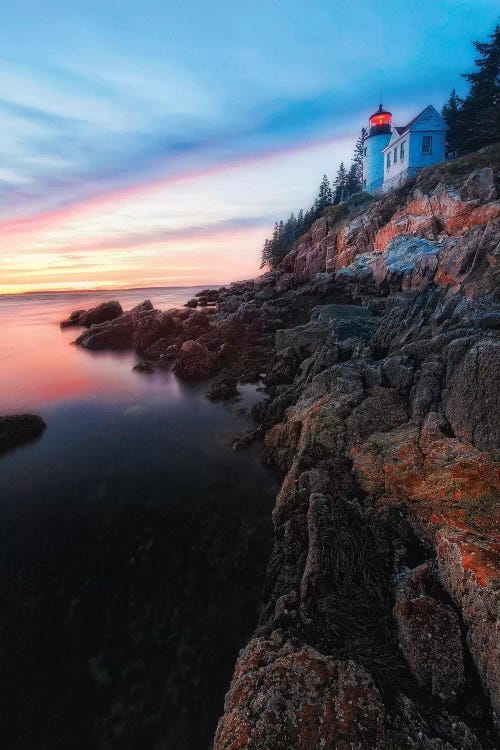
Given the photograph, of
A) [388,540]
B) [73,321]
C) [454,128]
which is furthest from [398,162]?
[388,540]

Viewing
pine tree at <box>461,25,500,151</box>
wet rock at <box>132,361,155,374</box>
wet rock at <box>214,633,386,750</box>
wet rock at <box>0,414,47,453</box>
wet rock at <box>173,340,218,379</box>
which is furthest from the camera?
pine tree at <box>461,25,500,151</box>

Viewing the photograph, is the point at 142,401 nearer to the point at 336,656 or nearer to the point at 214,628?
the point at 214,628

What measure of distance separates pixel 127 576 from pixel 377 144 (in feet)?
229

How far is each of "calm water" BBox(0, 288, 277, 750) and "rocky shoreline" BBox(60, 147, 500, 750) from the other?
1285 millimetres

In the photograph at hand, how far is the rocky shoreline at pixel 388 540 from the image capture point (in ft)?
12.6

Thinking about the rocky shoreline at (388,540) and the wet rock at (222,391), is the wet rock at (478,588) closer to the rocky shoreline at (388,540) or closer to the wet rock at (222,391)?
the rocky shoreline at (388,540)

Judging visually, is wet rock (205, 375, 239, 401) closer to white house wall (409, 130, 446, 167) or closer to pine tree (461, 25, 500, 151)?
white house wall (409, 130, 446, 167)

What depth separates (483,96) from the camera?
140 ft

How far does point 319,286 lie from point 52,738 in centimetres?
3410

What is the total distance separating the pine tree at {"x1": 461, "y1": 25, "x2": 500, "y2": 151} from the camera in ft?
138

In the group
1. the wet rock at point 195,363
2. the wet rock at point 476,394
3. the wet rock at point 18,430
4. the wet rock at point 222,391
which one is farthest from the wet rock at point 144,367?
the wet rock at point 476,394

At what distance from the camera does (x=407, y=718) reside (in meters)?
3.72

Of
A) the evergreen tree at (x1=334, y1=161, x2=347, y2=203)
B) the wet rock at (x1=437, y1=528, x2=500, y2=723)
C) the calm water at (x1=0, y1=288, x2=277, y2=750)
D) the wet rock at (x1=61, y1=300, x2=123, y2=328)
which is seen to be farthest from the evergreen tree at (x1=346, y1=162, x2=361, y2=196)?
the wet rock at (x1=437, y1=528, x2=500, y2=723)

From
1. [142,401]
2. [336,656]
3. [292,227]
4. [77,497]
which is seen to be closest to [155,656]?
[336,656]
